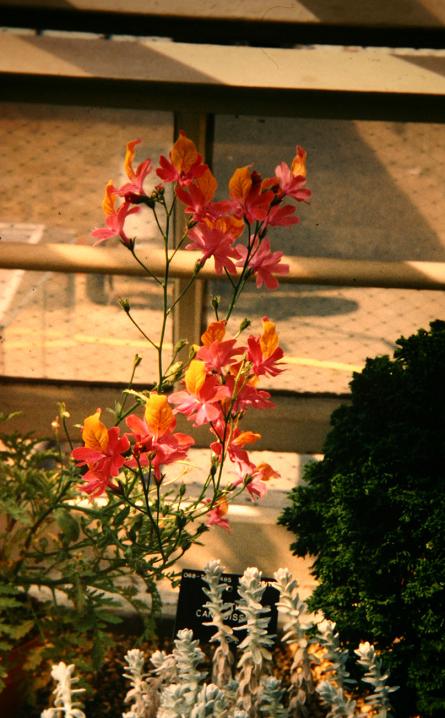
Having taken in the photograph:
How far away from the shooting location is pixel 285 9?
6.69 feet

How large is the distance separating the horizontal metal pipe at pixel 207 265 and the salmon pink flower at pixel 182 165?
789 mm

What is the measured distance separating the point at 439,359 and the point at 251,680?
0.95 m

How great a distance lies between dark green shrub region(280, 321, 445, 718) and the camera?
1863 mm

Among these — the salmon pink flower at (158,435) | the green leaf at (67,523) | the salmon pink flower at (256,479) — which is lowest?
the green leaf at (67,523)

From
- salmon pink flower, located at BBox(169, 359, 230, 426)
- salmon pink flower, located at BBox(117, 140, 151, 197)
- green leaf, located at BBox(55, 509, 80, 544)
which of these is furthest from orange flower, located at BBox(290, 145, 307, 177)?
green leaf, located at BBox(55, 509, 80, 544)

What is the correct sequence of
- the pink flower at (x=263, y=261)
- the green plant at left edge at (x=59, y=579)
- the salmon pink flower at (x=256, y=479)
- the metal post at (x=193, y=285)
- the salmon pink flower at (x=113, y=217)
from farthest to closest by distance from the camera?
1. the metal post at (x=193, y=285)
2. the green plant at left edge at (x=59, y=579)
3. the salmon pink flower at (x=256, y=479)
4. the pink flower at (x=263, y=261)
5. the salmon pink flower at (x=113, y=217)

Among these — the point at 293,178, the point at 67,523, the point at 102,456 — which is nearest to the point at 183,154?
the point at 293,178

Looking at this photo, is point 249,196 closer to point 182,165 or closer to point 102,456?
point 182,165

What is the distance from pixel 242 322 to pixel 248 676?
85cm

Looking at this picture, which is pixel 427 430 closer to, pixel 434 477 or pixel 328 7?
pixel 434 477

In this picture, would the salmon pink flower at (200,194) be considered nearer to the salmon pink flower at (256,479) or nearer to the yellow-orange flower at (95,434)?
the yellow-orange flower at (95,434)

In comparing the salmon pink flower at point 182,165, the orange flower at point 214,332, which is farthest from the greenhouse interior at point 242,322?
the salmon pink flower at point 182,165

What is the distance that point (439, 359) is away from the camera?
2057 mm

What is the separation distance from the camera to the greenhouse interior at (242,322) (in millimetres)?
1769
